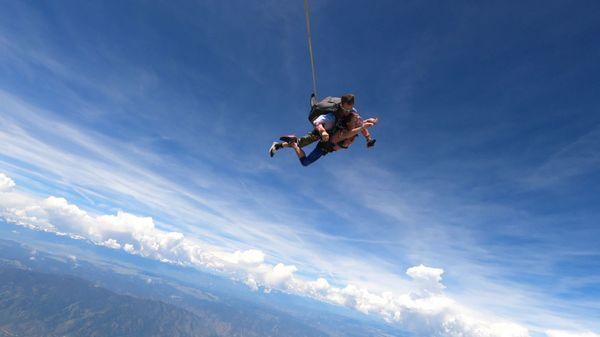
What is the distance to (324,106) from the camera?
977cm

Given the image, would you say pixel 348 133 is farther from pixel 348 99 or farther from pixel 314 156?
pixel 348 99

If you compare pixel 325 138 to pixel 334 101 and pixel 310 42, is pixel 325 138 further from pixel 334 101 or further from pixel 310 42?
pixel 310 42

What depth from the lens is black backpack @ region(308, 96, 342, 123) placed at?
9.66 metres

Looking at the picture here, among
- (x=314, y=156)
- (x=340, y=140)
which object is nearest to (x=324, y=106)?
(x=340, y=140)

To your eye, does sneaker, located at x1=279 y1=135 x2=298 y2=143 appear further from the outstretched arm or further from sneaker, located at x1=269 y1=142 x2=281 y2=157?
the outstretched arm

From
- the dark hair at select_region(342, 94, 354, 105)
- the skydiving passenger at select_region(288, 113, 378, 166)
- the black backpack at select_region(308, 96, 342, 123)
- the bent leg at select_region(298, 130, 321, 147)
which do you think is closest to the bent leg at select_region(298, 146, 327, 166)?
the skydiving passenger at select_region(288, 113, 378, 166)

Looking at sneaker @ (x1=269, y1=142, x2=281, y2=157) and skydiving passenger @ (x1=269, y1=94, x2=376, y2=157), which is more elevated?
skydiving passenger @ (x1=269, y1=94, x2=376, y2=157)

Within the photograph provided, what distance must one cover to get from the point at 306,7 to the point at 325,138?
11.1 feet

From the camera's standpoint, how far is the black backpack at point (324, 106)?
9664 mm

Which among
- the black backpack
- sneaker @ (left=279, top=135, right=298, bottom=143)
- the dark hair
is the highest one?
the black backpack

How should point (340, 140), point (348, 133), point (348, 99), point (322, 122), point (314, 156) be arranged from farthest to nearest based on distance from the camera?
point (314, 156) < point (340, 140) < point (348, 133) < point (322, 122) < point (348, 99)

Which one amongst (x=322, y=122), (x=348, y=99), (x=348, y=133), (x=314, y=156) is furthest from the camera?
(x=314, y=156)

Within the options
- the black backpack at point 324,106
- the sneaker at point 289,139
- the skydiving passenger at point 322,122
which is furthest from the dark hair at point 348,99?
the sneaker at point 289,139

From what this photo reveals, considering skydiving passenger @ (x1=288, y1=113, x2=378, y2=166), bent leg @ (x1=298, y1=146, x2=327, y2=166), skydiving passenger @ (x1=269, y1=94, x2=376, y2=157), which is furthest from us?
bent leg @ (x1=298, y1=146, x2=327, y2=166)
